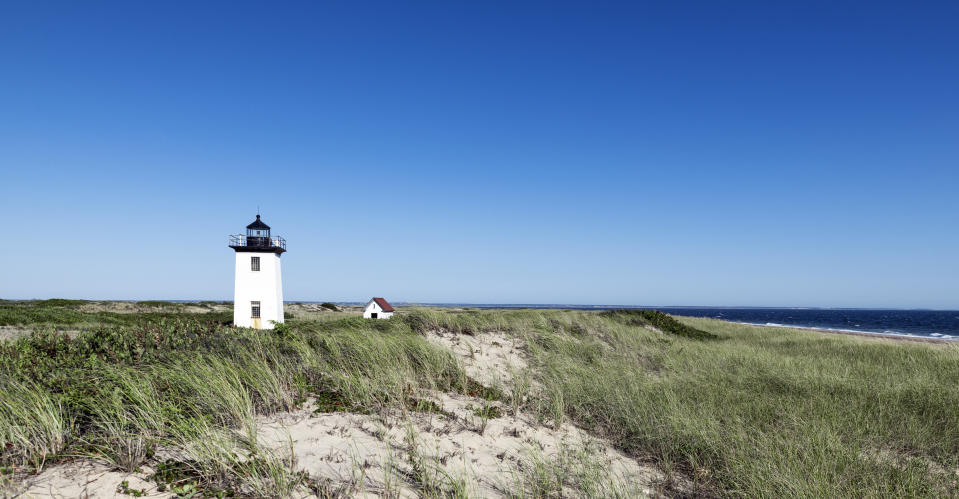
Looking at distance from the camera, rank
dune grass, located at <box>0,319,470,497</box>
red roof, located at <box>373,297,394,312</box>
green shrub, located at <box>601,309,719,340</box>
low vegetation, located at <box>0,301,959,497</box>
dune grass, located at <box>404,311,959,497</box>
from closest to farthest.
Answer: dune grass, located at <box>0,319,470,497</box> < low vegetation, located at <box>0,301,959,497</box> < dune grass, located at <box>404,311,959,497</box> < green shrub, located at <box>601,309,719,340</box> < red roof, located at <box>373,297,394,312</box>

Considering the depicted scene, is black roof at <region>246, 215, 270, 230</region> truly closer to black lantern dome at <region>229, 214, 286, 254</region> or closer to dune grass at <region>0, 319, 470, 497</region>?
black lantern dome at <region>229, 214, 286, 254</region>

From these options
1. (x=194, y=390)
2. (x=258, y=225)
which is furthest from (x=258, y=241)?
(x=194, y=390)

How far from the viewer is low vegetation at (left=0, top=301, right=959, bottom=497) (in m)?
4.06

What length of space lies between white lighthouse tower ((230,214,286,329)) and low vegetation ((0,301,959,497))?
1725cm

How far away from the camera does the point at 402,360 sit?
806cm

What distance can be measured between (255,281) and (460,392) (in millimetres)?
24697

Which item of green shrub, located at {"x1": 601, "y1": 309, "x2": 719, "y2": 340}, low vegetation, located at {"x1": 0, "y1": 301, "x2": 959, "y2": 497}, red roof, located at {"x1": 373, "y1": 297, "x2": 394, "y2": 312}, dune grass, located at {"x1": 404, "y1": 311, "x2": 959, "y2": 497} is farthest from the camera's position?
red roof, located at {"x1": 373, "y1": 297, "x2": 394, "y2": 312}

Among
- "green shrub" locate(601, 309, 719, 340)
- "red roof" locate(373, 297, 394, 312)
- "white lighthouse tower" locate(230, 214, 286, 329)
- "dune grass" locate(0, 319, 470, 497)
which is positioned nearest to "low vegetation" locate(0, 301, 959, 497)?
"dune grass" locate(0, 319, 470, 497)

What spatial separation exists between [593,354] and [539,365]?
218 centimetres

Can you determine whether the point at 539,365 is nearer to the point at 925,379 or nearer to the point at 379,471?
the point at 379,471

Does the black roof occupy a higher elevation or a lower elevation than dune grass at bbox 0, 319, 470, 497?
higher

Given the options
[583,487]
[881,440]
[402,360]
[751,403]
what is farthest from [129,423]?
[881,440]

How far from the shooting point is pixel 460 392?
24.6 ft

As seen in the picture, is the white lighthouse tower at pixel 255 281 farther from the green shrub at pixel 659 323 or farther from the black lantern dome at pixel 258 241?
the green shrub at pixel 659 323
